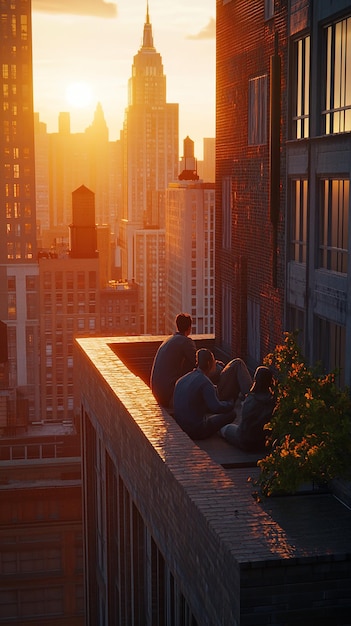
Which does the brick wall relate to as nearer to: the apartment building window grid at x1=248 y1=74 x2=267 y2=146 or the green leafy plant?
Result: the apartment building window grid at x1=248 y1=74 x2=267 y2=146

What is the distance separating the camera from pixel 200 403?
615 inches

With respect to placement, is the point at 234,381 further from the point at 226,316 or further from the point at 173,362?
the point at 226,316

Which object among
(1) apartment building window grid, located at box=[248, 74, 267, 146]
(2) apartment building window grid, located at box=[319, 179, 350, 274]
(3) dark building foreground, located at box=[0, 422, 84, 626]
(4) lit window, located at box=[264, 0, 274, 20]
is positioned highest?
(4) lit window, located at box=[264, 0, 274, 20]

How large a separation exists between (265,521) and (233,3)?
14073mm

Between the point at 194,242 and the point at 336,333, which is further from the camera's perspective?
the point at 194,242

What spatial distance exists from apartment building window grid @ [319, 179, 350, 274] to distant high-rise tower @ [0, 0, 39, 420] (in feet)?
469

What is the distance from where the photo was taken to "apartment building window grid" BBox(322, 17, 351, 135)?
13930 mm

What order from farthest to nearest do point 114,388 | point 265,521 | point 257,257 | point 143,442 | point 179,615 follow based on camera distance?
point 257,257
point 114,388
point 143,442
point 179,615
point 265,521

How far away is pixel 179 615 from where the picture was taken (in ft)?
43.8

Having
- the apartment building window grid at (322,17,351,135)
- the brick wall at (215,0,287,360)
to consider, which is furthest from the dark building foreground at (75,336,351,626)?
the apartment building window grid at (322,17,351,135)

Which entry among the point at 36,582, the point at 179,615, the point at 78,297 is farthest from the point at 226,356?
the point at 78,297

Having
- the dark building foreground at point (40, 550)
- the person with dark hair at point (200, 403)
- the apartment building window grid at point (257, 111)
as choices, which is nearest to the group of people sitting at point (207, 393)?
the person with dark hair at point (200, 403)

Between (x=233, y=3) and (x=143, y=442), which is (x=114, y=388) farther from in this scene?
(x=233, y=3)

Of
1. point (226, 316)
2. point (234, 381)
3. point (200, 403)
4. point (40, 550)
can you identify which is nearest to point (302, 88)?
point (234, 381)
